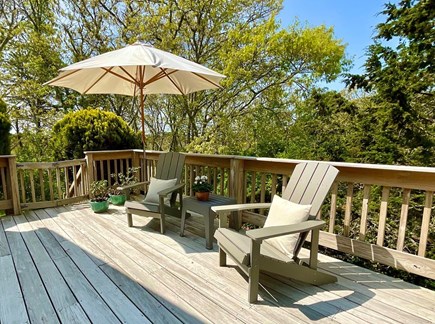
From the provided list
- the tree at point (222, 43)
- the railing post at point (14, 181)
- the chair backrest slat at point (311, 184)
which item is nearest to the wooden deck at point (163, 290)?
the chair backrest slat at point (311, 184)

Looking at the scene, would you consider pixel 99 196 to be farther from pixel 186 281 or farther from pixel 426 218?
pixel 426 218

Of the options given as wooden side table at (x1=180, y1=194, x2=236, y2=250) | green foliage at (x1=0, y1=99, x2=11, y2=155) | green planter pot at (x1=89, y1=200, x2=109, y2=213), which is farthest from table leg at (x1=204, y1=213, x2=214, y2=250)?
green foliage at (x1=0, y1=99, x2=11, y2=155)

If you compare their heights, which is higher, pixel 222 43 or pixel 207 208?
pixel 222 43

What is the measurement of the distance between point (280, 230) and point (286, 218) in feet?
1.17

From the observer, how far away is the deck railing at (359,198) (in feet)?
7.09

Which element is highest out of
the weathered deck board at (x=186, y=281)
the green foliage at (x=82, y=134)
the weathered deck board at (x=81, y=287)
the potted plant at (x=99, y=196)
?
the green foliage at (x=82, y=134)

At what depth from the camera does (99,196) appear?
14.3ft

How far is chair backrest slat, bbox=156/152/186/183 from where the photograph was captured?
11.9 feet

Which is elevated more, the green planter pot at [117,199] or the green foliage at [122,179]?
the green foliage at [122,179]

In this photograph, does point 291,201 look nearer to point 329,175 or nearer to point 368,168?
point 329,175

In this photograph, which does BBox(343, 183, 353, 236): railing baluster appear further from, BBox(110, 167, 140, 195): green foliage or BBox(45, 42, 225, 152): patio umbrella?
BBox(110, 167, 140, 195): green foliage

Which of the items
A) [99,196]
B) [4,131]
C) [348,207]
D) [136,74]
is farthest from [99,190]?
[348,207]

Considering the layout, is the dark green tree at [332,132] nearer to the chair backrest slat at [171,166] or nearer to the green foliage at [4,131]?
the chair backrest slat at [171,166]

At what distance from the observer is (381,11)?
4.33 metres
